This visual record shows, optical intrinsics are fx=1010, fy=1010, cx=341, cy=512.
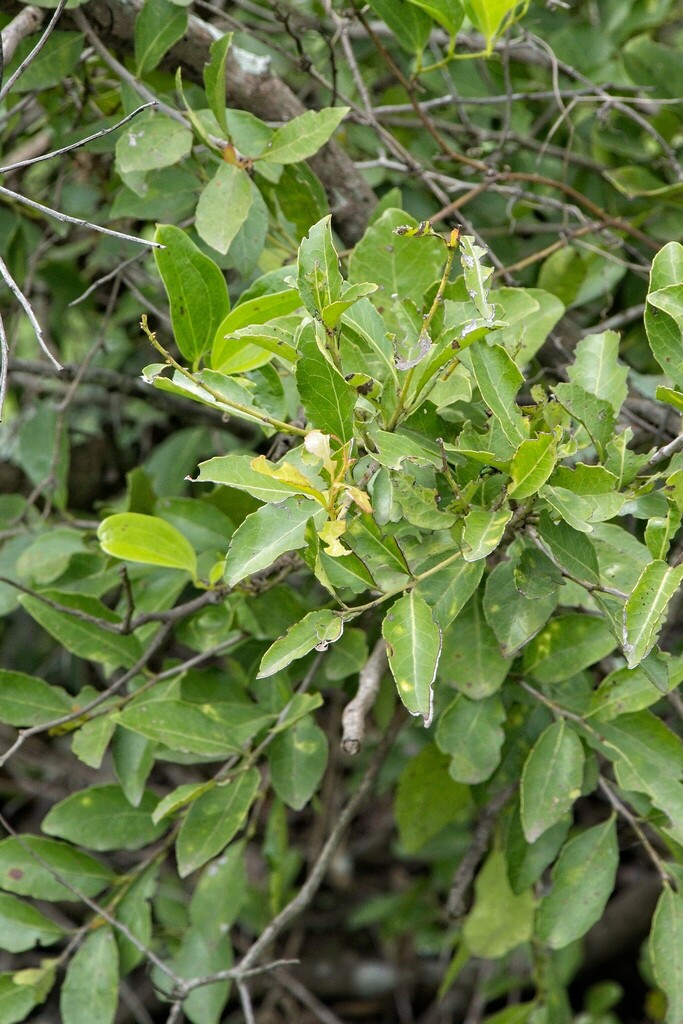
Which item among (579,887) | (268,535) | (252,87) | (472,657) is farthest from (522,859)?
(252,87)

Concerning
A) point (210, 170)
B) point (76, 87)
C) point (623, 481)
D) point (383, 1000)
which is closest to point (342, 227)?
point (210, 170)

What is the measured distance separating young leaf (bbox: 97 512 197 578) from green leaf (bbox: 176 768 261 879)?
10.5 inches

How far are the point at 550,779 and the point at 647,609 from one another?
1.27 feet

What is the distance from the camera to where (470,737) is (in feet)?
3.86

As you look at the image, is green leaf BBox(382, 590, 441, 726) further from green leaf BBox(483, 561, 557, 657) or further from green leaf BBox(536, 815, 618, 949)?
green leaf BBox(536, 815, 618, 949)

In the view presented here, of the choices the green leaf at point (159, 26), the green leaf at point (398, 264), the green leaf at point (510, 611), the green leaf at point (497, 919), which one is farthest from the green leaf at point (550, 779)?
the green leaf at point (159, 26)

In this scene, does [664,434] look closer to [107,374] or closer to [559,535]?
[559,535]

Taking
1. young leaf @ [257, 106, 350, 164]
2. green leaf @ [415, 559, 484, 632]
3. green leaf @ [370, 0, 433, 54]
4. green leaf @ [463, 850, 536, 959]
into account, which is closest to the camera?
green leaf @ [415, 559, 484, 632]

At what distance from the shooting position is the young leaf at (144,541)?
1.10 m

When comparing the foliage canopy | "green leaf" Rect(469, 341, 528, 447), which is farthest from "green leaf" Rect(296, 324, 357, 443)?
"green leaf" Rect(469, 341, 528, 447)

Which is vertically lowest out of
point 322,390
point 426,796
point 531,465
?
point 426,796

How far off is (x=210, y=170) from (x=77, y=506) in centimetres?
90

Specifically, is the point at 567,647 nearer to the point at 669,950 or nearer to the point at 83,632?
the point at 669,950

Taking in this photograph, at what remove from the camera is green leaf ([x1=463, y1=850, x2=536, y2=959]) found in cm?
152
